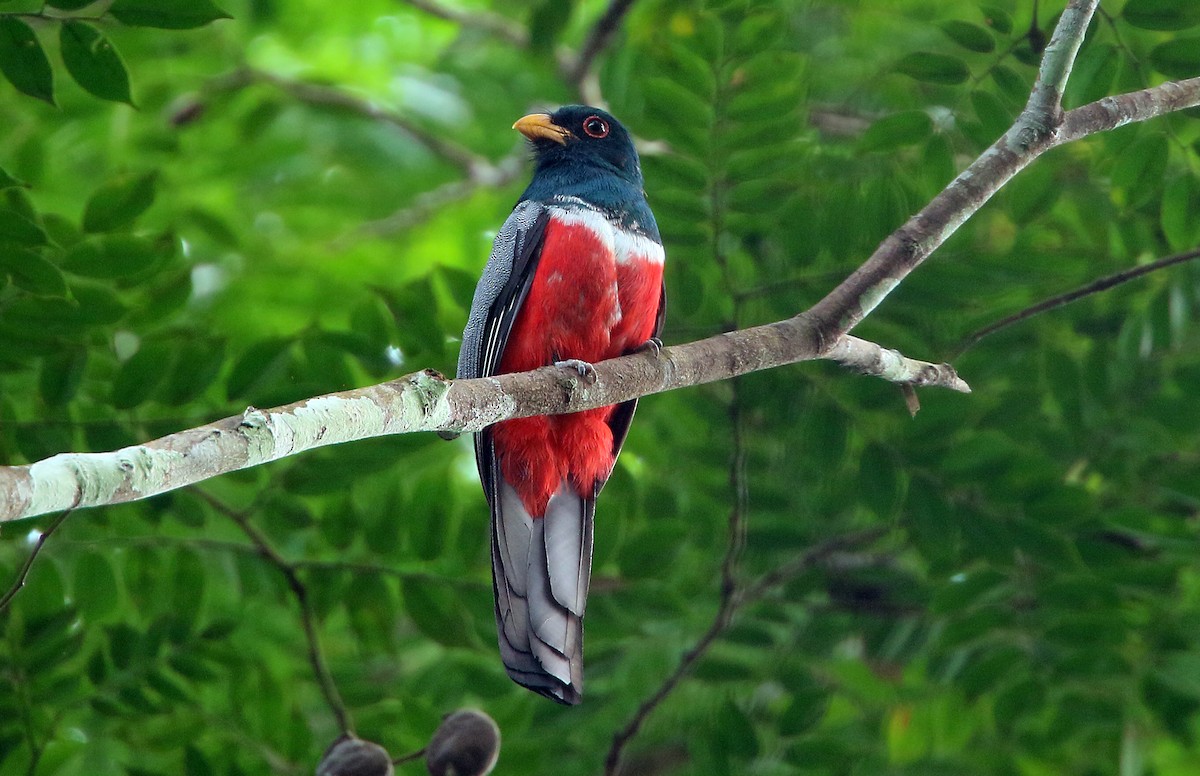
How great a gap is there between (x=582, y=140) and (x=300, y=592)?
2.22 meters

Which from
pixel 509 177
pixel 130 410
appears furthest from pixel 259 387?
pixel 509 177

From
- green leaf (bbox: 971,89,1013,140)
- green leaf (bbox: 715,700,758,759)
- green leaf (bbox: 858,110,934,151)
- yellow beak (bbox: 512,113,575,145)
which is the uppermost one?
green leaf (bbox: 971,89,1013,140)

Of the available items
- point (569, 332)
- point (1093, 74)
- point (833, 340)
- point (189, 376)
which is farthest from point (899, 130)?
point (189, 376)

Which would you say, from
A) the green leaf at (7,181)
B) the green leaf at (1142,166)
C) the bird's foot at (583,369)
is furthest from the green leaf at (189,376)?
the green leaf at (1142,166)

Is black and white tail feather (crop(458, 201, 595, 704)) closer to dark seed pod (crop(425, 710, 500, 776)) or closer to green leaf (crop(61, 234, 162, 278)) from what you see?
dark seed pod (crop(425, 710, 500, 776))

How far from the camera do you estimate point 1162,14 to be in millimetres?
3877

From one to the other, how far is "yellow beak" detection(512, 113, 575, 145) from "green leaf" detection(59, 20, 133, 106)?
5.95 feet

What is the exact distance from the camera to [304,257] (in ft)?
19.7

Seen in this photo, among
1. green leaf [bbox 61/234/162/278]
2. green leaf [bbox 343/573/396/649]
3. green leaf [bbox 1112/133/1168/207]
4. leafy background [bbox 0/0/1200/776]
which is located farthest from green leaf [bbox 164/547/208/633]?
green leaf [bbox 1112/133/1168/207]

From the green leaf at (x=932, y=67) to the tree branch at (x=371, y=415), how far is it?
1.11m

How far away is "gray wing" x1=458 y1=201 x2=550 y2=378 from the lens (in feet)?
13.8

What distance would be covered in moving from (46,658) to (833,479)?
2864 mm

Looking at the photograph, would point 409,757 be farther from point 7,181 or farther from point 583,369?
Answer: point 7,181

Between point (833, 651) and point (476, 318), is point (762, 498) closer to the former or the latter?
point (833, 651)
